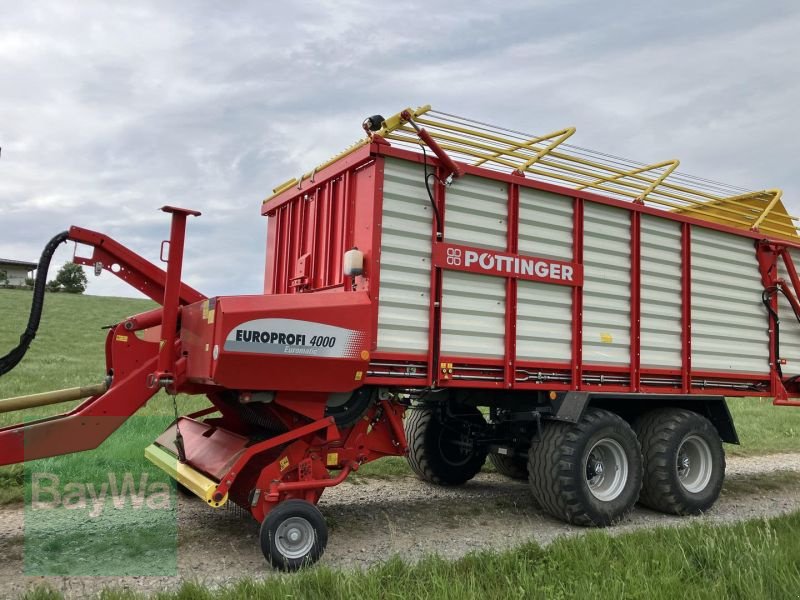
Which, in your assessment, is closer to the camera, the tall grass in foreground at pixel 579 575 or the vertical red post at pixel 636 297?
the tall grass in foreground at pixel 579 575

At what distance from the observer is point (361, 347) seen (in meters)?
5.49

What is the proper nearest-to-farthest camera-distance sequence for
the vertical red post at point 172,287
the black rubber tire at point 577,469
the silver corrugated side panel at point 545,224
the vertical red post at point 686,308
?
the vertical red post at point 172,287 → the black rubber tire at point 577,469 → the silver corrugated side panel at point 545,224 → the vertical red post at point 686,308

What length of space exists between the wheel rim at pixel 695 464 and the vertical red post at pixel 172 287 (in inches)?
210

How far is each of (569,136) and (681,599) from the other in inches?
178

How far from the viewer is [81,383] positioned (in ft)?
49.2

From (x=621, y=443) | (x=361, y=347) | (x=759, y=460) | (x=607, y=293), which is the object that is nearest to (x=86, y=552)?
(x=361, y=347)

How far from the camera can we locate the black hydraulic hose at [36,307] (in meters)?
5.14

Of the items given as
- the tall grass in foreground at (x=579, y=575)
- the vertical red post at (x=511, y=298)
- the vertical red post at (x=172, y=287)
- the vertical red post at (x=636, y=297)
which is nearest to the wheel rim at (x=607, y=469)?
the vertical red post at (x=636, y=297)

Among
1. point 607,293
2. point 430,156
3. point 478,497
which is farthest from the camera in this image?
point 478,497

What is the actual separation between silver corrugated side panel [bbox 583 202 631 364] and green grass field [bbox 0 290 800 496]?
3090 millimetres

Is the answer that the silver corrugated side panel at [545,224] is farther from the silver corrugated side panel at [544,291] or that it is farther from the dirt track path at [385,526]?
the dirt track path at [385,526]

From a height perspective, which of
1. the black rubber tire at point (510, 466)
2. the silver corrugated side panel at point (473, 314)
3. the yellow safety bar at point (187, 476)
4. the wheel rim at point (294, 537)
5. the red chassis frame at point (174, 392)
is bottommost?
the wheel rim at point (294, 537)

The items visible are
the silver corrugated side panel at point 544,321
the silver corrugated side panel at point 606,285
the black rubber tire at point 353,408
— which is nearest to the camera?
the black rubber tire at point 353,408

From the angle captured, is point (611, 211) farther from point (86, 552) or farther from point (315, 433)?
point (86, 552)
